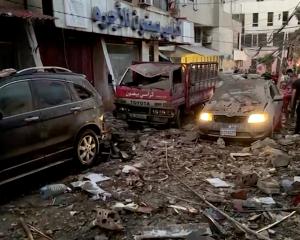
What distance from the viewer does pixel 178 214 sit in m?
5.52

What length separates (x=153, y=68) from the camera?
41.4 feet

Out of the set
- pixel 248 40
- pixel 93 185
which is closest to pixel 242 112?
pixel 93 185

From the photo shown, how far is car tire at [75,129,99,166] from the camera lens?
758 cm

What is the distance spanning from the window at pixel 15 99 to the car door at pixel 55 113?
0.64ft

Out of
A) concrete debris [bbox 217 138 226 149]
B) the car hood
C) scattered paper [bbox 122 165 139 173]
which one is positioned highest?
the car hood

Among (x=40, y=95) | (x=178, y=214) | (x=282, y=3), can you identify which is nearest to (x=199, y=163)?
(x=178, y=214)

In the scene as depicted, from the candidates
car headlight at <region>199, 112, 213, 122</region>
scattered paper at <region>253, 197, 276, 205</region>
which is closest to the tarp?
car headlight at <region>199, 112, 213, 122</region>

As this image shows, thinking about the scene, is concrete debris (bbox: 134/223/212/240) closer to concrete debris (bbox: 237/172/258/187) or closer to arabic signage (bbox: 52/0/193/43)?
concrete debris (bbox: 237/172/258/187)

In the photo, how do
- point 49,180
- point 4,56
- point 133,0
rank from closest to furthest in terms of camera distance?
point 49,180
point 4,56
point 133,0

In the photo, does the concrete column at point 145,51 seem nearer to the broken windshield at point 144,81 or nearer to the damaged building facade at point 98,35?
the damaged building facade at point 98,35

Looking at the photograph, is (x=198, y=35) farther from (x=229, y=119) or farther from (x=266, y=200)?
(x=266, y=200)

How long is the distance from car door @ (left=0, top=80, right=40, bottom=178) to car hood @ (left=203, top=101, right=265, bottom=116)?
15.4ft

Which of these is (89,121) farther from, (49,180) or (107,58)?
(107,58)

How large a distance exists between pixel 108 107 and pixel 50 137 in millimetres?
10665
